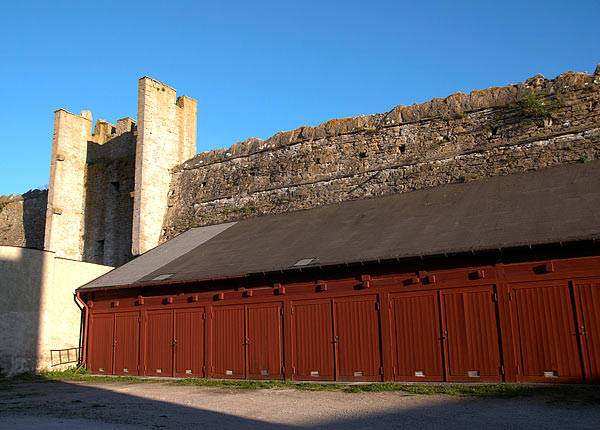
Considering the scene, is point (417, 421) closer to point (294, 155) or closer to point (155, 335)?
point (155, 335)

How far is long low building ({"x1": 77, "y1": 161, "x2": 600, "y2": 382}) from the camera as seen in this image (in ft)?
33.7

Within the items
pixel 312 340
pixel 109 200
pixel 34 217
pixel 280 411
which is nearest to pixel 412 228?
pixel 312 340

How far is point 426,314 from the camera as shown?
37.4ft

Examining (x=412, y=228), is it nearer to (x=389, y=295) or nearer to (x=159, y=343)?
(x=389, y=295)

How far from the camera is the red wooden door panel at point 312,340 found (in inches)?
489

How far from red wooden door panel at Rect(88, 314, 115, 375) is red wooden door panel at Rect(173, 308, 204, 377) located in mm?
2767

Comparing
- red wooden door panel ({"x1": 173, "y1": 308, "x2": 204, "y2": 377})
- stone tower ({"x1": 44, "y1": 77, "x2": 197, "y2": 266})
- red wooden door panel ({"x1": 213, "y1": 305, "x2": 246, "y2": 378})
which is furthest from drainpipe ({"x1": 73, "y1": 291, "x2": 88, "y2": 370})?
red wooden door panel ({"x1": 213, "y1": 305, "x2": 246, "y2": 378})

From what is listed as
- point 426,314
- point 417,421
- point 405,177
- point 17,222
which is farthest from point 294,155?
point 17,222

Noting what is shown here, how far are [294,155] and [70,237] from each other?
11.9m

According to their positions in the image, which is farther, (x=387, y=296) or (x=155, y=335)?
(x=155, y=335)

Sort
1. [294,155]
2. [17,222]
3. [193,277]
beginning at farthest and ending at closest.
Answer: [17,222] < [294,155] < [193,277]

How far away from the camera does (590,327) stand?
986 centimetres

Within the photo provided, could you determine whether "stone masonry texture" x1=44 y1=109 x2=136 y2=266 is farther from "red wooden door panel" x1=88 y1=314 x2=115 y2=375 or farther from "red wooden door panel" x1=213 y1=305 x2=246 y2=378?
"red wooden door panel" x1=213 y1=305 x2=246 y2=378

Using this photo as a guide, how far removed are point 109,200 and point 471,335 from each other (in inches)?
756
